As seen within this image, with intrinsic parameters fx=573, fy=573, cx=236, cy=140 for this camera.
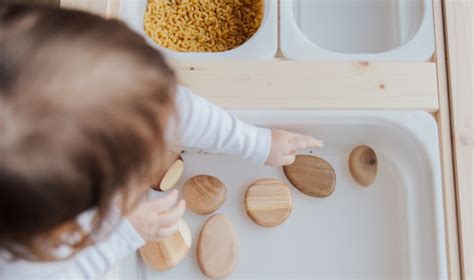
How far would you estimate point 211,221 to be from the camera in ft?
2.57

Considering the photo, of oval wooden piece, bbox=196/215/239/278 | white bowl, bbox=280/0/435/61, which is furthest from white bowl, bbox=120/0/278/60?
oval wooden piece, bbox=196/215/239/278

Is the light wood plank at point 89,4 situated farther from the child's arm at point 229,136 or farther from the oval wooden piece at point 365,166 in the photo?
the oval wooden piece at point 365,166

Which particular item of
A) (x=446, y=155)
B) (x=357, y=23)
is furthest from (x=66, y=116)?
(x=357, y=23)

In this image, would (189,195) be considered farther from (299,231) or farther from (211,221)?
(299,231)

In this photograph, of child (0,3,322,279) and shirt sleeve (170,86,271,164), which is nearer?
child (0,3,322,279)

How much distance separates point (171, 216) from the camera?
0.72 meters

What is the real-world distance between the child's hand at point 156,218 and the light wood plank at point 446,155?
34 centimetres

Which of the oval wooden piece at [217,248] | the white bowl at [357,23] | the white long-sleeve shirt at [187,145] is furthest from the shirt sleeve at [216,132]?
the white bowl at [357,23]

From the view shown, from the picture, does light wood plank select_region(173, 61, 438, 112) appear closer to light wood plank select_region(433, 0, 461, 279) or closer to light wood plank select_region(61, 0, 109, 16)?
light wood plank select_region(433, 0, 461, 279)

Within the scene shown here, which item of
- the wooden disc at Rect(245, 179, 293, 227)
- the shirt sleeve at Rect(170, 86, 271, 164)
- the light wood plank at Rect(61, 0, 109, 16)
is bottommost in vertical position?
the wooden disc at Rect(245, 179, 293, 227)

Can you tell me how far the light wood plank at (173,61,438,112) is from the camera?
2.51ft

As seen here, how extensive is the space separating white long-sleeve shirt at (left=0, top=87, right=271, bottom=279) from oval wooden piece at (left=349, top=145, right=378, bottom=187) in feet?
0.44

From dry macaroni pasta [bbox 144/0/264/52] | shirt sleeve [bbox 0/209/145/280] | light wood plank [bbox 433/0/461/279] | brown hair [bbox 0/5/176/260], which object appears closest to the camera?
brown hair [bbox 0/5/176/260]

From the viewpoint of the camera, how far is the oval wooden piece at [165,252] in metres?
0.75
